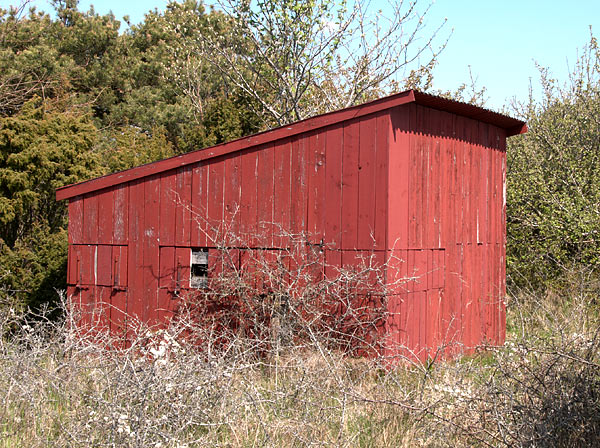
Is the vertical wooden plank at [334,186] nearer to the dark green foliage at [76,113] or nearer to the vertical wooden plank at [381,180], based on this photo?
the vertical wooden plank at [381,180]

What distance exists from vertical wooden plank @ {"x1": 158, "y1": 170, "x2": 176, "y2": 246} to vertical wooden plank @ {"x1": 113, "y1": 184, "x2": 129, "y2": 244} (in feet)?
1.97

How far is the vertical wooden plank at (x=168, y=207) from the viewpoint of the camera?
10.0 m

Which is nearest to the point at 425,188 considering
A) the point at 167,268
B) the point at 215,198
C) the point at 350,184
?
the point at 350,184

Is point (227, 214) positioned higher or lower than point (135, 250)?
higher

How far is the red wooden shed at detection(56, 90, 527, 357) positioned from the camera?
8852 mm

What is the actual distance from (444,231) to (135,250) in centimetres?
463

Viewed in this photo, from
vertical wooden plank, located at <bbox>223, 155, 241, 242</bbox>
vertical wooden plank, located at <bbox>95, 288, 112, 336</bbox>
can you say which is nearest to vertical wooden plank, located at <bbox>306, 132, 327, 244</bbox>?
vertical wooden plank, located at <bbox>223, 155, 241, 242</bbox>

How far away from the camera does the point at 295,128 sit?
9.20 meters

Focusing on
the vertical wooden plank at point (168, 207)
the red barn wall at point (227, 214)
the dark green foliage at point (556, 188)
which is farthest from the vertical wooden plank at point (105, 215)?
the dark green foliage at point (556, 188)

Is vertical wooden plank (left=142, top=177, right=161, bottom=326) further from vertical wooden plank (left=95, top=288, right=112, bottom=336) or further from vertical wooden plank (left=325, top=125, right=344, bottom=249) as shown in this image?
vertical wooden plank (left=325, top=125, right=344, bottom=249)

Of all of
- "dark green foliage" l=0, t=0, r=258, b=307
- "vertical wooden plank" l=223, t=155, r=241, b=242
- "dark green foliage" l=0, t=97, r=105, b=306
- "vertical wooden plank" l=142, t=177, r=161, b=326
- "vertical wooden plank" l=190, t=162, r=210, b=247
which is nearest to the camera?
"vertical wooden plank" l=223, t=155, r=241, b=242

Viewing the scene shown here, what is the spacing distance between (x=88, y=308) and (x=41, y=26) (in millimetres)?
21228

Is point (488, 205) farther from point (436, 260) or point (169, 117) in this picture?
point (169, 117)

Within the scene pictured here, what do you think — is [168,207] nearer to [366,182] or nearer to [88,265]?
[88,265]
